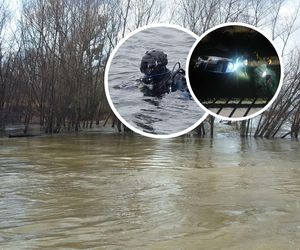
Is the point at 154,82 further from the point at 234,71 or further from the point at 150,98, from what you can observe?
the point at 234,71

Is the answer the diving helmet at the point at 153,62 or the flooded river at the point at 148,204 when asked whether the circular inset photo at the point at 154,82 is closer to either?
the diving helmet at the point at 153,62

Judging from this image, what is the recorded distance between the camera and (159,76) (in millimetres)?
2486

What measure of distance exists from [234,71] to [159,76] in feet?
1.25

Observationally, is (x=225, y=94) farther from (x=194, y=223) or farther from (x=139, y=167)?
(x=139, y=167)

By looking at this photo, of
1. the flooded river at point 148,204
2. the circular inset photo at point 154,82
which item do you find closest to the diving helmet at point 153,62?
the circular inset photo at point 154,82

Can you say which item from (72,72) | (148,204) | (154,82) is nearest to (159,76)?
(154,82)

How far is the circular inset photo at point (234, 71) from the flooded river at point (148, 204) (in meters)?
1.25

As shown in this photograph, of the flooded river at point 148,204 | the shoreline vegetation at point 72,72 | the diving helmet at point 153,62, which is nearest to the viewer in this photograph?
the diving helmet at point 153,62

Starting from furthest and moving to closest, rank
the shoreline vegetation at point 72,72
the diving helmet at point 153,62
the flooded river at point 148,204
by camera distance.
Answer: the shoreline vegetation at point 72,72 < the flooded river at point 148,204 < the diving helmet at point 153,62

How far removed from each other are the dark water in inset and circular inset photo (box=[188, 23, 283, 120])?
8cm

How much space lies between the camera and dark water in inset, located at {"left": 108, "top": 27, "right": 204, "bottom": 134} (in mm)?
2512

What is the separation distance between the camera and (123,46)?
8.64 feet

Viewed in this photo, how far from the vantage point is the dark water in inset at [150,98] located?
98.9 inches

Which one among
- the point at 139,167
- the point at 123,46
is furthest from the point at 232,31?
the point at 139,167
